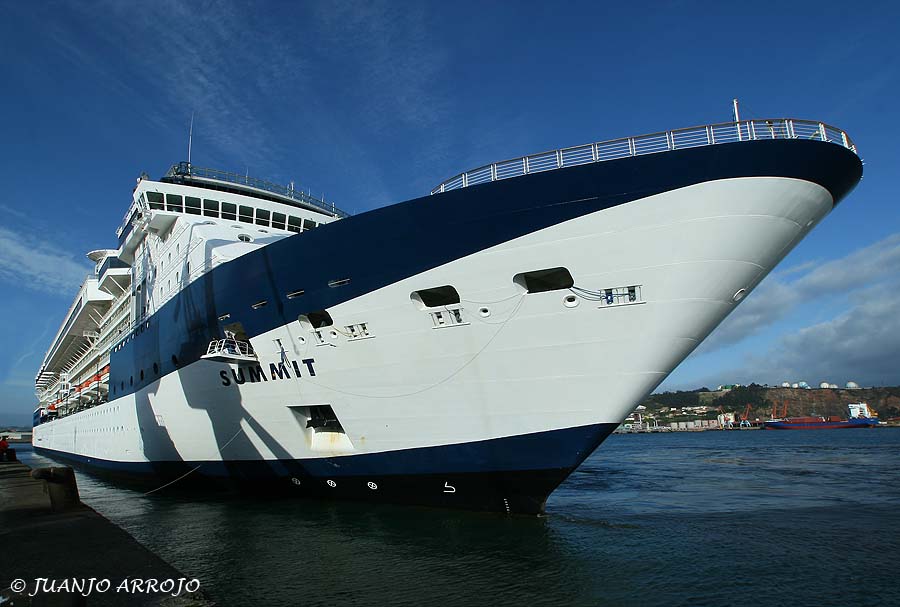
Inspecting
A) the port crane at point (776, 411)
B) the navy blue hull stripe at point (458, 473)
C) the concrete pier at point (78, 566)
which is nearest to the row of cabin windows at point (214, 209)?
the navy blue hull stripe at point (458, 473)

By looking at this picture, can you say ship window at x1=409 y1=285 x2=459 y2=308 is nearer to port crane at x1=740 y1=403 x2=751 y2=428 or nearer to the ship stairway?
the ship stairway

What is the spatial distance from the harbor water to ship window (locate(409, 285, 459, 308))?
3.95 m

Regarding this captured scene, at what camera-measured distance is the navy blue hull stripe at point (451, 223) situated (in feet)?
25.2

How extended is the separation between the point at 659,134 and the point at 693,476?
56.9ft

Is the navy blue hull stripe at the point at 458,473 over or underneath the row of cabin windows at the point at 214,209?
underneath

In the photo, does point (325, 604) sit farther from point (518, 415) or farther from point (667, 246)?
point (667, 246)

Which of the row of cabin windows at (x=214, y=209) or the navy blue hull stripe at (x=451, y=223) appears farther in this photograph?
the row of cabin windows at (x=214, y=209)

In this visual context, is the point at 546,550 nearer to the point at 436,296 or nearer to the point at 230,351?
the point at 436,296

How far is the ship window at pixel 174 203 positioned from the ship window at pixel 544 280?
13.9 metres

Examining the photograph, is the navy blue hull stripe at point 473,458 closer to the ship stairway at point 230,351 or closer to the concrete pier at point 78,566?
the ship stairway at point 230,351

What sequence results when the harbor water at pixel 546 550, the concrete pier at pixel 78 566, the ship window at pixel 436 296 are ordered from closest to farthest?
the concrete pier at pixel 78 566
the harbor water at pixel 546 550
the ship window at pixel 436 296

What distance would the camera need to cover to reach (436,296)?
948cm

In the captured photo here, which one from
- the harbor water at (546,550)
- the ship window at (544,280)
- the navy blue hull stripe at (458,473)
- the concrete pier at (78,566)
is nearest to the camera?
the concrete pier at (78,566)

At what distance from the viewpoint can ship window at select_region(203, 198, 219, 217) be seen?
58.7 feet
